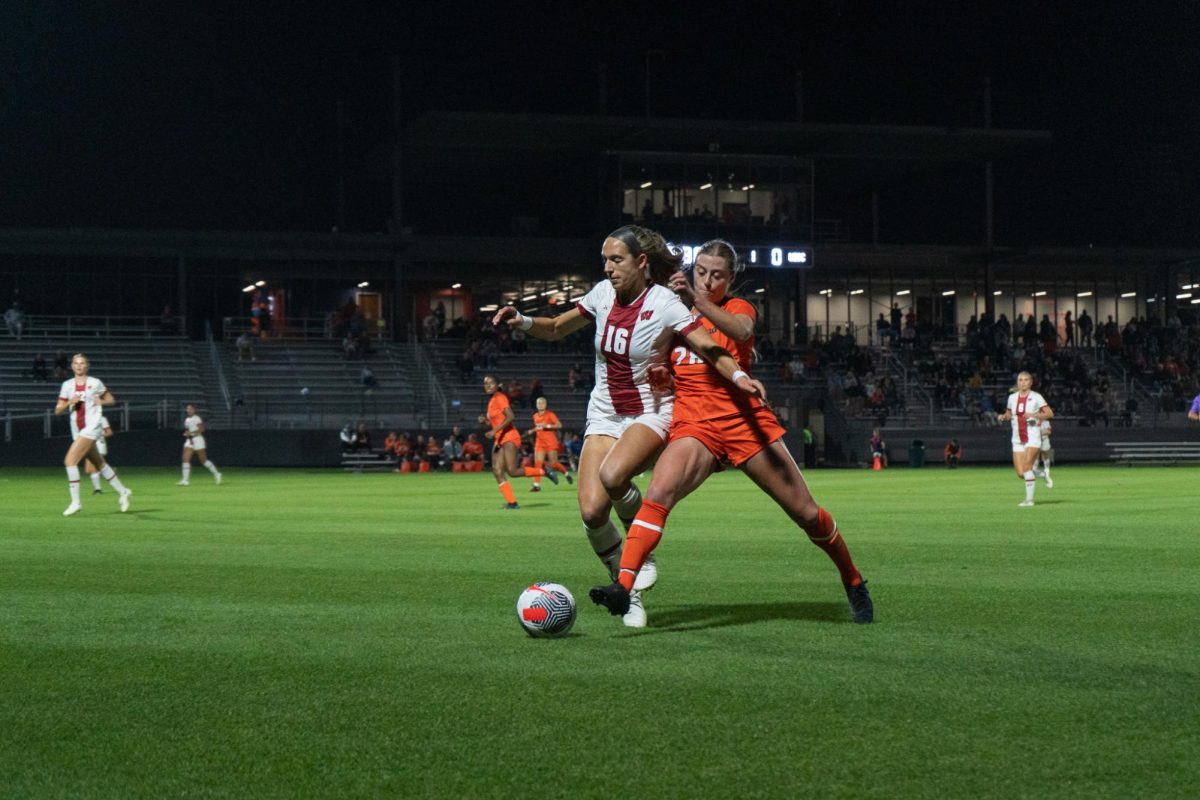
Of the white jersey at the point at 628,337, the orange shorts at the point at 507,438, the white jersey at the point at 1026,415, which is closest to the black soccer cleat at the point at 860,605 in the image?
the white jersey at the point at 628,337

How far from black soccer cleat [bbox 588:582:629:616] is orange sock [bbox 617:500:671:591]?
0.18 meters

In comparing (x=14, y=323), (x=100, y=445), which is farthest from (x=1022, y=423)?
(x=14, y=323)

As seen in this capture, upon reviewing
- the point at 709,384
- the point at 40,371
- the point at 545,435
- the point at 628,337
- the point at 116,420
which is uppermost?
the point at 40,371

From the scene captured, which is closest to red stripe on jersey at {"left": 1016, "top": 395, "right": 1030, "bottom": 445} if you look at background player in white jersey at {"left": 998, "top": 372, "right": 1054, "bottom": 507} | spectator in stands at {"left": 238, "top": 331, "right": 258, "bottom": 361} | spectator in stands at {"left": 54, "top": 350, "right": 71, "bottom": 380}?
background player in white jersey at {"left": 998, "top": 372, "right": 1054, "bottom": 507}

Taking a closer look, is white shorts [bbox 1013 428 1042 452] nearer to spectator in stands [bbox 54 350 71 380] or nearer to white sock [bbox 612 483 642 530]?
white sock [bbox 612 483 642 530]

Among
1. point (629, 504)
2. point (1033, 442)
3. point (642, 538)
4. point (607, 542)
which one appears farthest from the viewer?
point (1033, 442)

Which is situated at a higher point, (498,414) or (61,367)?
(61,367)

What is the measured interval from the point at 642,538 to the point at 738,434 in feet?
2.81

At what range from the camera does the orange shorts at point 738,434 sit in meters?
8.70

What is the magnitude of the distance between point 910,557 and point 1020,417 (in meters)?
11.9

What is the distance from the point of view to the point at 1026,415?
976 inches

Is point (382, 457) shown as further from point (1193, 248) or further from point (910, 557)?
point (1193, 248)

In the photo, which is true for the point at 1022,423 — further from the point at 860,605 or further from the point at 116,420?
the point at 116,420

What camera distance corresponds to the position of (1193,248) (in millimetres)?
72562
